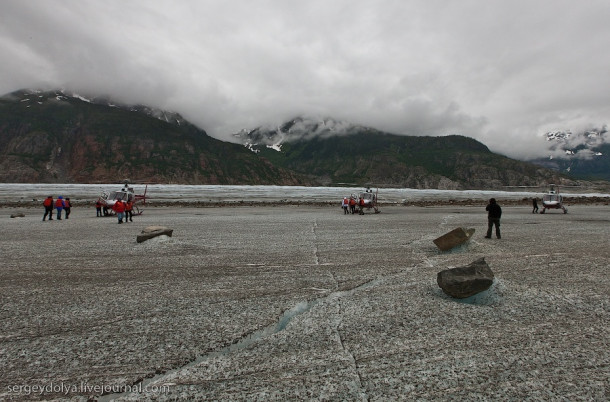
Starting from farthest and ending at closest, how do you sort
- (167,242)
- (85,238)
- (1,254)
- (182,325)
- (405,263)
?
(85,238), (167,242), (1,254), (405,263), (182,325)

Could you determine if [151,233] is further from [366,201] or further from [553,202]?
[553,202]

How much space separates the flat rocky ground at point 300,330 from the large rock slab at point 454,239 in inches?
47.8

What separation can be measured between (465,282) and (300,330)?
10.8ft

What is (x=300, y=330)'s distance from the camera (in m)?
5.17

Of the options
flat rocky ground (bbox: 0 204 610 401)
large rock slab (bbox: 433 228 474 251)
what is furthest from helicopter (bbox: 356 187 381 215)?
flat rocky ground (bbox: 0 204 610 401)

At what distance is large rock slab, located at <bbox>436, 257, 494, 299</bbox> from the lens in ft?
20.9

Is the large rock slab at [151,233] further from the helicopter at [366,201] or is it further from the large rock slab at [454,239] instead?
the helicopter at [366,201]

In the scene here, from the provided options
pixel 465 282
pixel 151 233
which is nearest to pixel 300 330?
pixel 465 282

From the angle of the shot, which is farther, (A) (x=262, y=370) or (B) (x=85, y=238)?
(B) (x=85, y=238)

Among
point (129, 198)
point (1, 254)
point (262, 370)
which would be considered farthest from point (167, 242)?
point (129, 198)

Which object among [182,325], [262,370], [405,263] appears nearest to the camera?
[262,370]

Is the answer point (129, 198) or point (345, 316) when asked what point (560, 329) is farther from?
point (129, 198)

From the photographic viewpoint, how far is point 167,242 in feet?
41.4

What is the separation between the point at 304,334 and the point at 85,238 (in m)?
14.0
